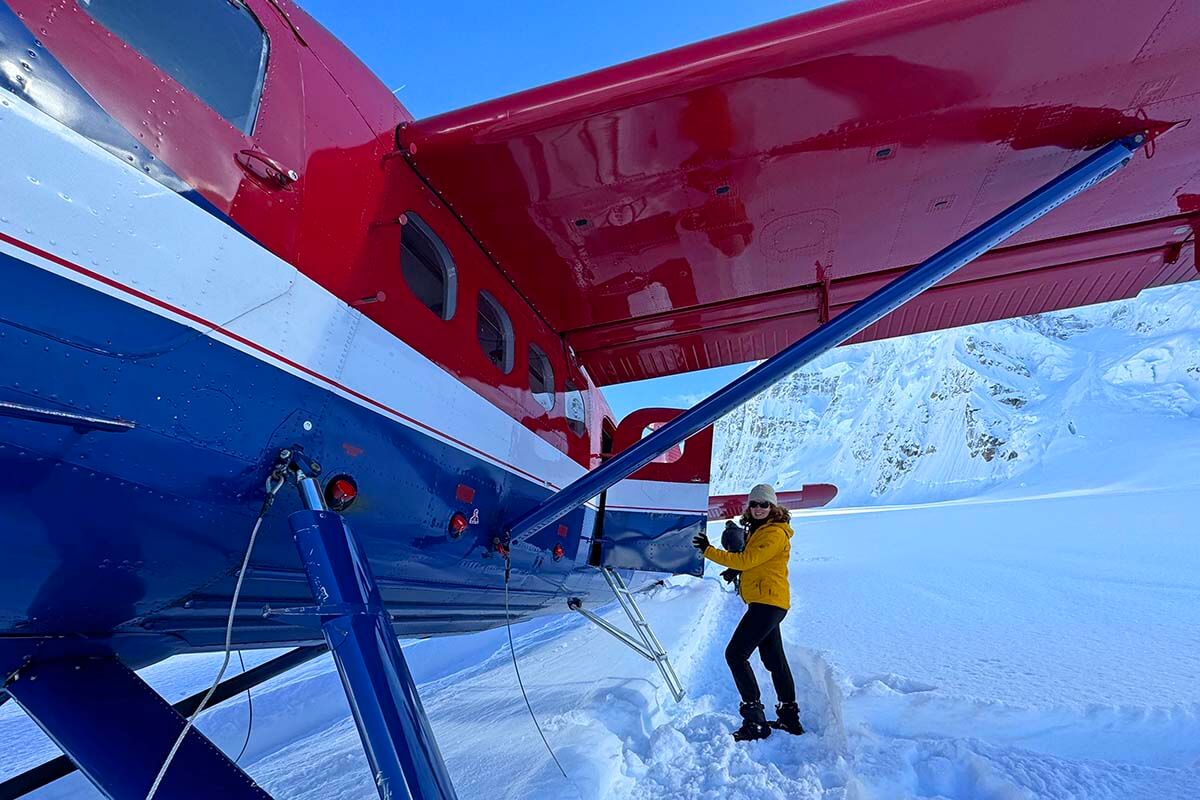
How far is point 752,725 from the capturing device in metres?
2.94

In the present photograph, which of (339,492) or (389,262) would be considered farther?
(389,262)

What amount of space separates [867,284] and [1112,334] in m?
81.5

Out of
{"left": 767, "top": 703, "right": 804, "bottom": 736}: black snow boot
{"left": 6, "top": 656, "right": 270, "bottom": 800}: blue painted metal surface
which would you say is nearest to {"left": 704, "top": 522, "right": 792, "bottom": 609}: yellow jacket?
{"left": 767, "top": 703, "right": 804, "bottom": 736}: black snow boot

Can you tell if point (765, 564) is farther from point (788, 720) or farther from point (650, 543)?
point (650, 543)

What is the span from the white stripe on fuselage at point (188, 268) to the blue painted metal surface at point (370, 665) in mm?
531

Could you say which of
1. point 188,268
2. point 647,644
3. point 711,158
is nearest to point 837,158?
point 711,158

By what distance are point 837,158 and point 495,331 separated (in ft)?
6.62

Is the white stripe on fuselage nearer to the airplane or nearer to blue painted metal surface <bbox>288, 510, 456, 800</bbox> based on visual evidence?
the airplane

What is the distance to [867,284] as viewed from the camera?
3.90 m

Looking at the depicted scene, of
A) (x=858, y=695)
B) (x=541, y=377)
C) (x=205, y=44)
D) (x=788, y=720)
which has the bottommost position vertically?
(x=788, y=720)

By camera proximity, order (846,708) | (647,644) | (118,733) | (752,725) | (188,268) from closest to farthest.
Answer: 1. (188,268)
2. (118,733)
3. (752,725)
4. (846,708)
5. (647,644)

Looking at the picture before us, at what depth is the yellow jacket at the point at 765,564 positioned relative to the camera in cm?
337

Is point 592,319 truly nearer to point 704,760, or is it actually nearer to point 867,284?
point 867,284

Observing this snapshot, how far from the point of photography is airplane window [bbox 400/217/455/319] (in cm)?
262
